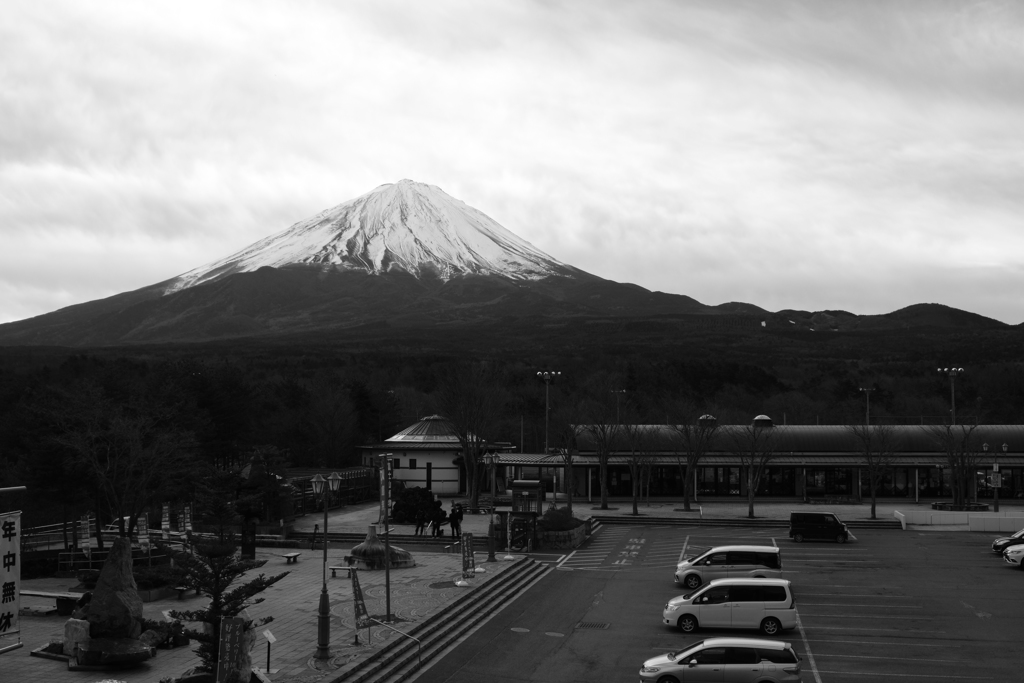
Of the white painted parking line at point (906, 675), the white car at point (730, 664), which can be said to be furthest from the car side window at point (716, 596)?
the white car at point (730, 664)

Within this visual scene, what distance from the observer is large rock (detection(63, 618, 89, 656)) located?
59.9 feet

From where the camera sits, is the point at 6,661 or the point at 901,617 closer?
the point at 6,661

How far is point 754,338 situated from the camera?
147875mm

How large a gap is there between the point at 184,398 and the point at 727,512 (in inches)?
1028

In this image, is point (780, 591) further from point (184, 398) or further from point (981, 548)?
point (184, 398)

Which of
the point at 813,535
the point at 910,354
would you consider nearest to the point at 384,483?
the point at 813,535

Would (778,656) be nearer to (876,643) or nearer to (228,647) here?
(876,643)

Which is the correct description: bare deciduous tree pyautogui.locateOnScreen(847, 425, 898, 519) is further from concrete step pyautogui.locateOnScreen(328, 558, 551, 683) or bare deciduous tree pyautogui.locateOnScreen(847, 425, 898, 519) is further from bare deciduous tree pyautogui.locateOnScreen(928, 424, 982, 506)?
concrete step pyautogui.locateOnScreen(328, 558, 551, 683)

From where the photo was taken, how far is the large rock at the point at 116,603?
18.4 m

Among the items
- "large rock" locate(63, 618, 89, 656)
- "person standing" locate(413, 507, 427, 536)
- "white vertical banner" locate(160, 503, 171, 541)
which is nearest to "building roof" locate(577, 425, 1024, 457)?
"person standing" locate(413, 507, 427, 536)

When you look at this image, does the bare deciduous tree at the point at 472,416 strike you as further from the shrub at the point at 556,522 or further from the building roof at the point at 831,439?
the shrub at the point at 556,522

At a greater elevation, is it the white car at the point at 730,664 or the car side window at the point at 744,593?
the car side window at the point at 744,593

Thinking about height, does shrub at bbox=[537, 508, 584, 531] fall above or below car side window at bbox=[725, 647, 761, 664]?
above

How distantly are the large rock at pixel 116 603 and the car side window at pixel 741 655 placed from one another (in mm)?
11200
